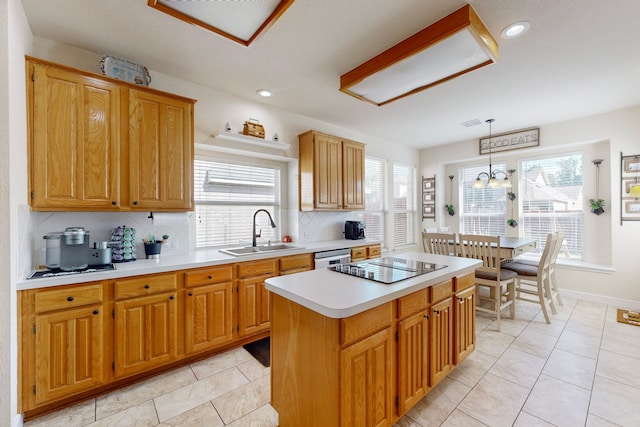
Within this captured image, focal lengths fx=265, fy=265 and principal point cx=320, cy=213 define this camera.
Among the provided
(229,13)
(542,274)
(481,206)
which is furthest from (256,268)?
(481,206)

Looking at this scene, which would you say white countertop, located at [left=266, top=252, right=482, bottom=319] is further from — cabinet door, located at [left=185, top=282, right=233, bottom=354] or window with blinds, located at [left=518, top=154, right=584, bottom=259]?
window with blinds, located at [left=518, top=154, right=584, bottom=259]

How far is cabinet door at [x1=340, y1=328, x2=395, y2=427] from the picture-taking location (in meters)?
1.25

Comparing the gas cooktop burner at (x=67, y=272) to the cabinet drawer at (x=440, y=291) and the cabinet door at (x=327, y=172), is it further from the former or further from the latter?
the cabinet drawer at (x=440, y=291)

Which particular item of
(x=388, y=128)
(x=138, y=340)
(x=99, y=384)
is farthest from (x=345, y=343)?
(x=388, y=128)

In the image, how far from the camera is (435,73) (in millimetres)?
2246

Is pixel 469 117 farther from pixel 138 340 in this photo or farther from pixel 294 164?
pixel 138 340

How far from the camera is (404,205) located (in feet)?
18.2

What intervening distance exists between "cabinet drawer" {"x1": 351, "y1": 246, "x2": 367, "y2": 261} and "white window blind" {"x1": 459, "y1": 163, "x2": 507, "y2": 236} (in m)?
2.83

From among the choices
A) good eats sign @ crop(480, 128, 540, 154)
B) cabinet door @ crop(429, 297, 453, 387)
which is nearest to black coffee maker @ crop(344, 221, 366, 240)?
cabinet door @ crop(429, 297, 453, 387)

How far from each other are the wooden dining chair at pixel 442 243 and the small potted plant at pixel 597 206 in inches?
95.0

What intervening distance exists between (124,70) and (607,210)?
6.14 m

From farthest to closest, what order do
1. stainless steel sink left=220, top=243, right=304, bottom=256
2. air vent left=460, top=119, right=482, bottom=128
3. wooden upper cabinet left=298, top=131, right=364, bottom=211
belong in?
1. air vent left=460, top=119, right=482, bottom=128
2. wooden upper cabinet left=298, top=131, right=364, bottom=211
3. stainless steel sink left=220, top=243, right=304, bottom=256

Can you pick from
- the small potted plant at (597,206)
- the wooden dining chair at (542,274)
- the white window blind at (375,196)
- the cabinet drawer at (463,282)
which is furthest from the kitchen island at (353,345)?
the small potted plant at (597,206)

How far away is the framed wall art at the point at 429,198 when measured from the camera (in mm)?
5586
